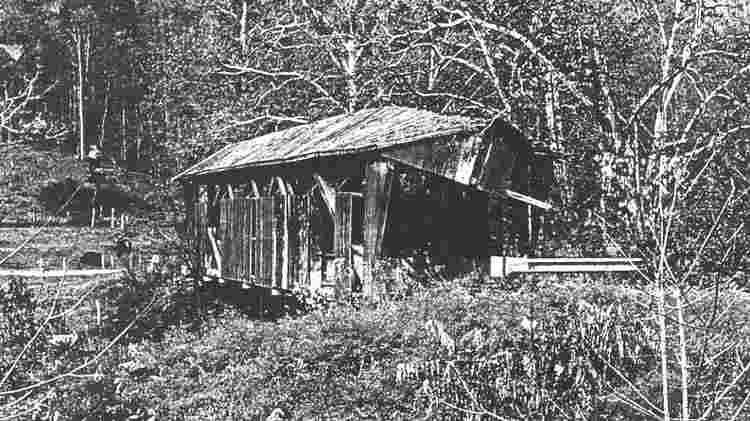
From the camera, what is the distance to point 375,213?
1203 cm

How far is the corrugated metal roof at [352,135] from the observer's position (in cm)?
1210

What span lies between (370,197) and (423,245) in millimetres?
2464

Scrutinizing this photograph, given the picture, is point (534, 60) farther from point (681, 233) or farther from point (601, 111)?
point (681, 233)

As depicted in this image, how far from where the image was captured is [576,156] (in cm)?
1617

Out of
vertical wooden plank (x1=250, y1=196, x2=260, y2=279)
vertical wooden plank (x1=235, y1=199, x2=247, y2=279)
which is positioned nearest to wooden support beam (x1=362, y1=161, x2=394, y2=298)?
vertical wooden plank (x1=250, y1=196, x2=260, y2=279)

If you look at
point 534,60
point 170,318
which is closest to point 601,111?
point 534,60

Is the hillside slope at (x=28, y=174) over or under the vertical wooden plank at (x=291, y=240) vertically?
over

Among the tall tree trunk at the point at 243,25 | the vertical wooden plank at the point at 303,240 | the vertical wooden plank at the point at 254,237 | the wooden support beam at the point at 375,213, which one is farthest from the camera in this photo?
the tall tree trunk at the point at 243,25

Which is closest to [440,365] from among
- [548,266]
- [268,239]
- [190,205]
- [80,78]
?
[548,266]

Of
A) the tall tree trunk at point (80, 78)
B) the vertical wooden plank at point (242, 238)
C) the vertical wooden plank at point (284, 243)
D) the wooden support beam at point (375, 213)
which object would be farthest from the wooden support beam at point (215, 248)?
the tall tree trunk at point (80, 78)

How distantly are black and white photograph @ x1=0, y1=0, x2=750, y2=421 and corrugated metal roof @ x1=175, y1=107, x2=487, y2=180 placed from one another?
0.08 meters

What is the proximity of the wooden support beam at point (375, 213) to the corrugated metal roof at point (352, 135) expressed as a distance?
18.8 inches

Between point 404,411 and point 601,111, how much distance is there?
888 cm

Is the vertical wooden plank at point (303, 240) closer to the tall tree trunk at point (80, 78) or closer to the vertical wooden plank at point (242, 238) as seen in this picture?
the vertical wooden plank at point (242, 238)
